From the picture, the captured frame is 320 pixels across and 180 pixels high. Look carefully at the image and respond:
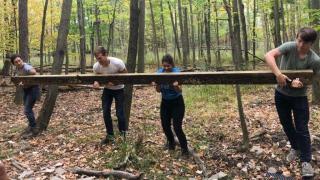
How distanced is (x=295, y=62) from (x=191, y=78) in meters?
1.58

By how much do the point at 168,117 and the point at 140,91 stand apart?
473 inches

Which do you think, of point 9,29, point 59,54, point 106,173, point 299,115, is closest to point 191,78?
point 299,115

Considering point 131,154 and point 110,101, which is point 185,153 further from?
point 110,101

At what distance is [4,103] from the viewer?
1600cm

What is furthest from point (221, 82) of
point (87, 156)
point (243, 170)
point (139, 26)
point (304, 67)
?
point (139, 26)

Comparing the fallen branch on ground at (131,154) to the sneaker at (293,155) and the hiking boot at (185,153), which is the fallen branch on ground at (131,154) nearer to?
the hiking boot at (185,153)

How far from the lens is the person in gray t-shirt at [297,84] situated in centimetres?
533

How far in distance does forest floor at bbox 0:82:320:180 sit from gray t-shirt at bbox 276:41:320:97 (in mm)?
1446

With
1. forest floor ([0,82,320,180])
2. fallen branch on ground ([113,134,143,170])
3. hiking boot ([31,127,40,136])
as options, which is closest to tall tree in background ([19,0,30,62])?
forest floor ([0,82,320,180])

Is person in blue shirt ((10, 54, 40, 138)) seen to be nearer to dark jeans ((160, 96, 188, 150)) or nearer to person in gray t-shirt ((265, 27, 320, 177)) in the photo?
dark jeans ((160, 96, 188, 150))

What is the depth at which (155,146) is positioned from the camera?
7.94 metres

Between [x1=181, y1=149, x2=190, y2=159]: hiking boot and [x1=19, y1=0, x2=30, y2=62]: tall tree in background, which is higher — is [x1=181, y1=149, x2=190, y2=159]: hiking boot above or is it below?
below

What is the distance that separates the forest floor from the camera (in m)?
6.72

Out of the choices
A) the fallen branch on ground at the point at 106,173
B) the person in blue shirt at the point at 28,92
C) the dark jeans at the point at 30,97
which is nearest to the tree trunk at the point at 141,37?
the person in blue shirt at the point at 28,92
